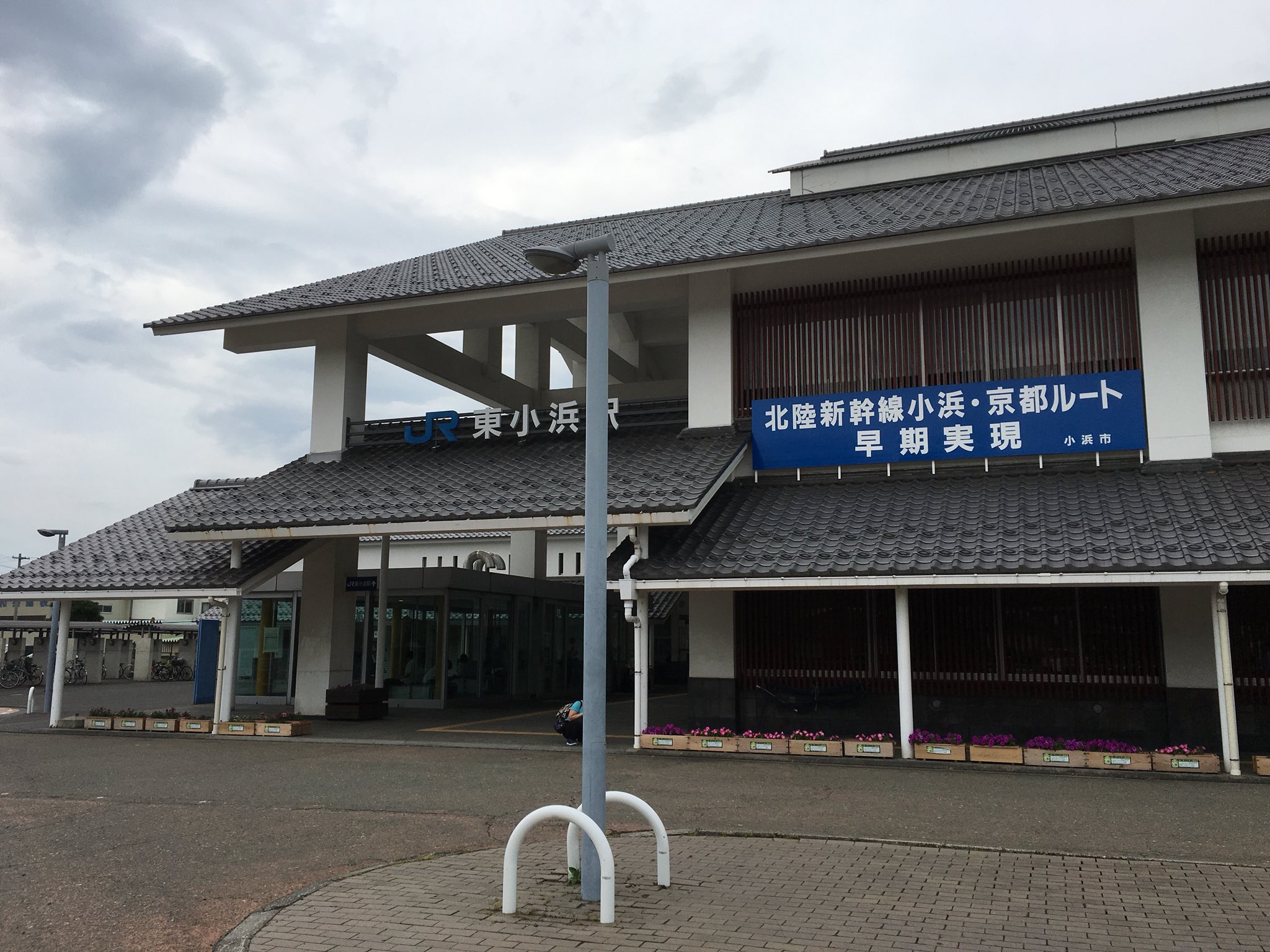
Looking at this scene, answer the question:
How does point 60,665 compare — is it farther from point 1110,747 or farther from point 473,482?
point 1110,747

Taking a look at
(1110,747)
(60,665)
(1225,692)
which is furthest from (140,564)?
(1225,692)

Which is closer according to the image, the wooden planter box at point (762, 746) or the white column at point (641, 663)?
the wooden planter box at point (762, 746)

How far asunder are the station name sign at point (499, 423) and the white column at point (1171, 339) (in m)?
7.87

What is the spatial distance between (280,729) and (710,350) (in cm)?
869

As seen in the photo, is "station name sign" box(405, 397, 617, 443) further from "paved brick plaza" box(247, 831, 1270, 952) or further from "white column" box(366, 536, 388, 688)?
"paved brick plaza" box(247, 831, 1270, 952)

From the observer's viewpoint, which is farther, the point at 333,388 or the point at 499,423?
the point at 333,388

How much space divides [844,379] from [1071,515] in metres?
4.06

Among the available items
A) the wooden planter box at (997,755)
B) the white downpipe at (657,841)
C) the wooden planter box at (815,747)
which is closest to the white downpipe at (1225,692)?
the wooden planter box at (997,755)

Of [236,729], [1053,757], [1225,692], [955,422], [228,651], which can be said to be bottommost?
[236,729]

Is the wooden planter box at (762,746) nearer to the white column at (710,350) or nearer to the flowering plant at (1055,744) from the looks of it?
the flowering plant at (1055,744)

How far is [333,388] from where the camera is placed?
18219mm

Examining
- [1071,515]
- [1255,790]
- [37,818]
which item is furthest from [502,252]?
[1255,790]

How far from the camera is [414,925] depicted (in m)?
5.83

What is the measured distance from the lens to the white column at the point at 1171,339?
13164mm
